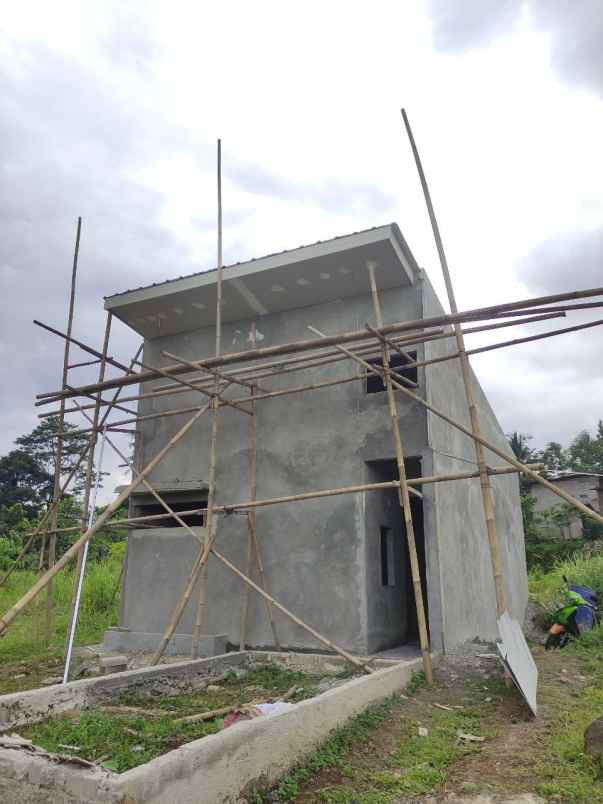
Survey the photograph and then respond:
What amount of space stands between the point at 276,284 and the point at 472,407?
4.05 meters

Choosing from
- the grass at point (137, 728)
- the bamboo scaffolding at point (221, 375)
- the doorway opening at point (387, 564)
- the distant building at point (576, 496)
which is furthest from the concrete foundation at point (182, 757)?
the distant building at point (576, 496)

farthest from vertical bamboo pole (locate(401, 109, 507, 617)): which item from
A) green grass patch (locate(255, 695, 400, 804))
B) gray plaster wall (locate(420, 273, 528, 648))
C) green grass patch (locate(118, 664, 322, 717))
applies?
green grass patch (locate(118, 664, 322, 717))

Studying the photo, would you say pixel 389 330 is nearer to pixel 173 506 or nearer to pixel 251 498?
pixel 251 498

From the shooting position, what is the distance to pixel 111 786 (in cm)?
303

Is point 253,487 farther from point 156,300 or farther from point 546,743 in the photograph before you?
point 546,743

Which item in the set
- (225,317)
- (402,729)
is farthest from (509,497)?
(402,729)

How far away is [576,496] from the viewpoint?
26.5 m

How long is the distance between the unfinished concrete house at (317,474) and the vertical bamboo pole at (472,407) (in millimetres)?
1005

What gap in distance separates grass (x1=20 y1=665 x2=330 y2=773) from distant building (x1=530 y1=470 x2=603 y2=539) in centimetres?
1842

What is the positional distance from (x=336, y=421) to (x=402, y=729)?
464 cm

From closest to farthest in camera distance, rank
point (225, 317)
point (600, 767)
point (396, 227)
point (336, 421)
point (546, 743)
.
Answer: point (600, 767), point (546, 743), point (396, 227), point (336, 421), point (225, 317)

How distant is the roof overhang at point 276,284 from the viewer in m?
→ 8.84

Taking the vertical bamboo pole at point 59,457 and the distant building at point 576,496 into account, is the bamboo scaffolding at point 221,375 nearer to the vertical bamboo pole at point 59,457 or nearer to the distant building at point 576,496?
the vertical bamboo pole at point 59,457

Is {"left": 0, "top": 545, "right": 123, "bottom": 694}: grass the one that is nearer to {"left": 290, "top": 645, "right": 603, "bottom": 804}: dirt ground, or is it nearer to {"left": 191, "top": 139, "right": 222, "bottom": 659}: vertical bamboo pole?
{"left": 191, "top": 139, "right": 222, "bottom": 659}: vertical bamboo pole
